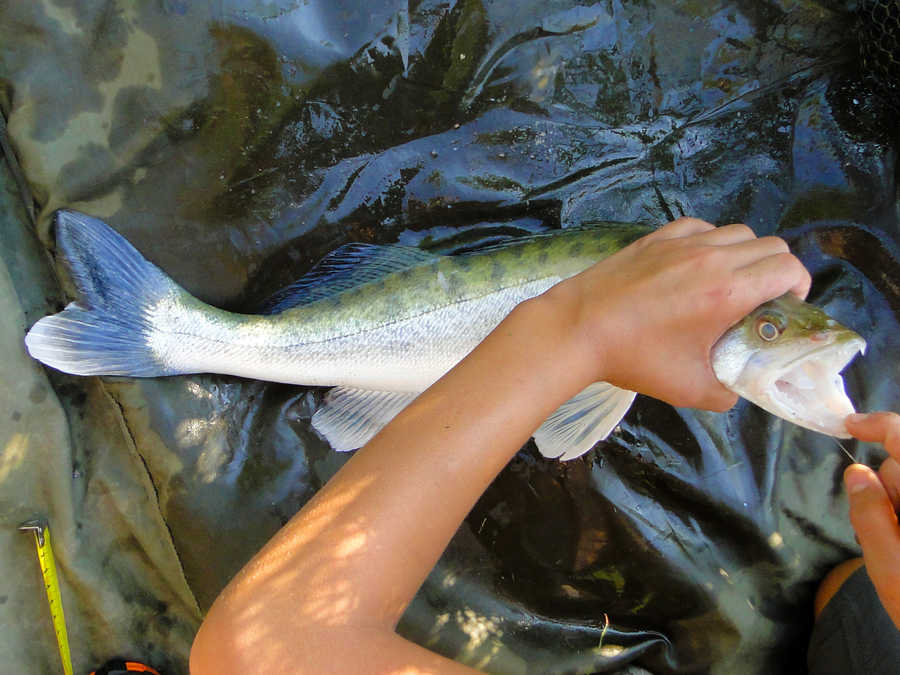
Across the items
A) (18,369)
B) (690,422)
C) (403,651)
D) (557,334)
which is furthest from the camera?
(690,422)

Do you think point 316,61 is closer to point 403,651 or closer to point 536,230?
point 536,230

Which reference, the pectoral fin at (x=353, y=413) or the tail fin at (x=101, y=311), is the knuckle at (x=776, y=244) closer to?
the pectoral fin at (x=353, y=413)

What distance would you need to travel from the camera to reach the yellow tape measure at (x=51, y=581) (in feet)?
6.93

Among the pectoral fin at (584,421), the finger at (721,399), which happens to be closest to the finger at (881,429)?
the finger at (721,399)

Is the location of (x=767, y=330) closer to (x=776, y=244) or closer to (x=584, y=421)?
(x=776, y=244)

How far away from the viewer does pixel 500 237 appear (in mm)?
2279

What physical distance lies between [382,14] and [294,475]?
167cm

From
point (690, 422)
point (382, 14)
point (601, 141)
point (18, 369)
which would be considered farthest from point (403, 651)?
point (382, 14)

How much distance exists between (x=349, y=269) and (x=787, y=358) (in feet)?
→ 4.51

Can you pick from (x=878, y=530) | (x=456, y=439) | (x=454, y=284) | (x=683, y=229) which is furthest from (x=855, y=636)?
(x=454, y=284)

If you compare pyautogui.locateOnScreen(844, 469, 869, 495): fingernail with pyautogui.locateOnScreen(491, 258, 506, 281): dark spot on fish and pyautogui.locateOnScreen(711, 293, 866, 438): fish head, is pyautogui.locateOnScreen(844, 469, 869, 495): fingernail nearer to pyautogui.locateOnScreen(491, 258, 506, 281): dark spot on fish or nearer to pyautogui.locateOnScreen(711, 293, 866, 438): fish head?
pyautogui.locateOnScreen(711, 293, 866, 438): fish head

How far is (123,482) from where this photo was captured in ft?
7.30

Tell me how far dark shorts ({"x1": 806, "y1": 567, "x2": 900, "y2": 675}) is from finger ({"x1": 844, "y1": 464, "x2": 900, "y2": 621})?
741mm

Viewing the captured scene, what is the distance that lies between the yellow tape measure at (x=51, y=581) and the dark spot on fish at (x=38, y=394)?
41 centimetres
